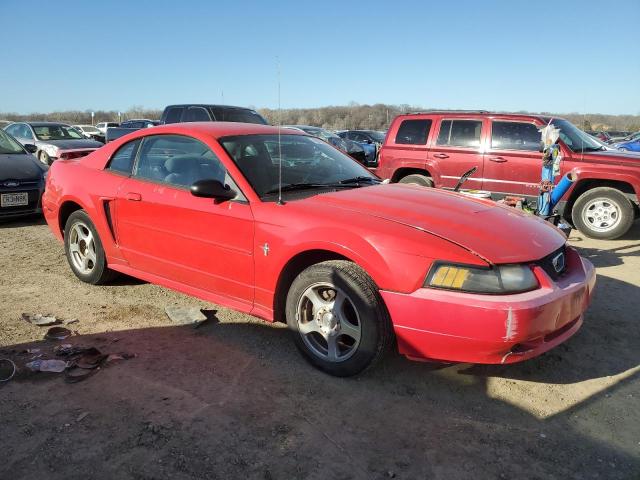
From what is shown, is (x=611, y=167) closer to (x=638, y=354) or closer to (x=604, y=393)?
(x=638, y=354)

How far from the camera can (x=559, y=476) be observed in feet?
7.48

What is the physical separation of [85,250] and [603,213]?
6.81 metres

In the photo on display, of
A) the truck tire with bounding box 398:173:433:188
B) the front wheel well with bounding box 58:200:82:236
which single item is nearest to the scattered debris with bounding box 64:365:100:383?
the front wheel well with bounding box 58:200:82:236

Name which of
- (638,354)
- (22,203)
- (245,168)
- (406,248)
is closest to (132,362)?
(245,168)

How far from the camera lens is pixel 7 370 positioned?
10.4ft

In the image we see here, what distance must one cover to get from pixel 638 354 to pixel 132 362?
3444 mm

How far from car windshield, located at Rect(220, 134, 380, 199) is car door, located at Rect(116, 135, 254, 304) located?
170 millimetres

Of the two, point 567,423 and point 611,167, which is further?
point 611,167

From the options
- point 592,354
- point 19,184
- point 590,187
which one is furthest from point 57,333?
point 590,187

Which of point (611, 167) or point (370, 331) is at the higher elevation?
point (611, 167)

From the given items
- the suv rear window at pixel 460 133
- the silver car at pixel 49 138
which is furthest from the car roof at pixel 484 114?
the silver car at pixel 49 138

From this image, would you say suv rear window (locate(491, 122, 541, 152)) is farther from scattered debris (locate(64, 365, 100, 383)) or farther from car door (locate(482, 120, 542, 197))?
scattered debris (locate(64, 365, 100, 383))

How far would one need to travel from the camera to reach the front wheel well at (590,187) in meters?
7.28

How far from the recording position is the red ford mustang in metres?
2.77
